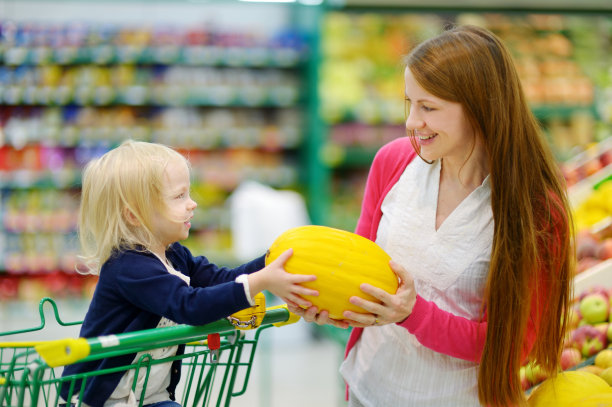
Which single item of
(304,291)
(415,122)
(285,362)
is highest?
(415,122)

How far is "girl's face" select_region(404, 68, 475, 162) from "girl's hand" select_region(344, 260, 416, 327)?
28cm

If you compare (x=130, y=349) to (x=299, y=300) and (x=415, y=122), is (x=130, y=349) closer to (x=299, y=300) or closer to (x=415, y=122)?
(x=299, y=300)

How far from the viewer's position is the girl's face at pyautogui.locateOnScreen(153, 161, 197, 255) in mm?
1532

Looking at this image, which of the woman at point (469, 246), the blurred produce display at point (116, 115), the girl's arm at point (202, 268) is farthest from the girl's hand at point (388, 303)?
the blurred produce display at point (116, 115)

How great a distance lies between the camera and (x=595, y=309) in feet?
7.16

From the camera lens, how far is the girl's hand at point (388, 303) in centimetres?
143

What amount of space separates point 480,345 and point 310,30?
196 inches

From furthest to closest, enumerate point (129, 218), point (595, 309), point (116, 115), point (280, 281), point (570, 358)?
point (116, 115) < point (595, 309) < point (570, 358) < point (129, 218) < point (280, 281)

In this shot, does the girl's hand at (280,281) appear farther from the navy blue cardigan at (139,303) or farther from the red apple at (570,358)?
the red apple at (570,358)

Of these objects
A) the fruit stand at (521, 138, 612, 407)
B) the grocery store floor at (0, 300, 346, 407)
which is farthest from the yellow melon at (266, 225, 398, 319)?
the grocery store floor at (0, 300, 346, 407)

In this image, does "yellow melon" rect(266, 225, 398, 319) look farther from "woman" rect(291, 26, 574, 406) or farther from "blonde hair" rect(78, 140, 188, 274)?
"blonde hair" rect(78, 140, 188, 274)

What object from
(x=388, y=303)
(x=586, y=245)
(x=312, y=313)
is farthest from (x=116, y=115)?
(x=388, y=303)

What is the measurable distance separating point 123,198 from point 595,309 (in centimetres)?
154

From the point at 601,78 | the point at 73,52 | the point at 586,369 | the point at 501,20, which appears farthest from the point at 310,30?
the point at 586,369
